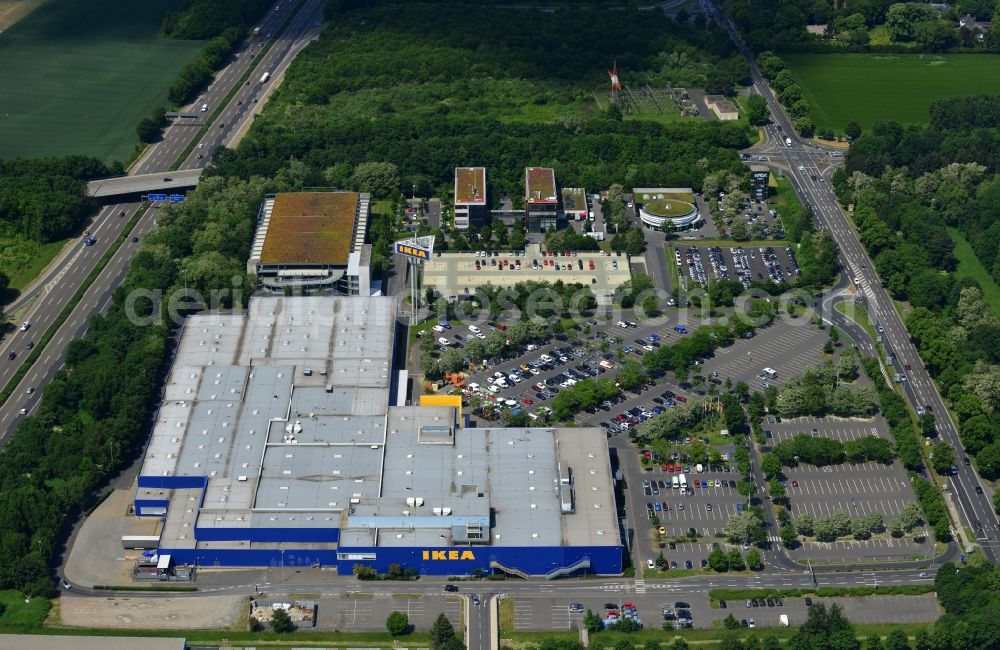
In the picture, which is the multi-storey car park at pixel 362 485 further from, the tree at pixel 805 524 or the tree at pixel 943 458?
the tree at pixel 943 458

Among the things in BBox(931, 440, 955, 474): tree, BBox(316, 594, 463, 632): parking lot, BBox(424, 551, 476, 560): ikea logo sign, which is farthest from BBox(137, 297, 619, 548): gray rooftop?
BBox(931, 440, 955, 474): tree

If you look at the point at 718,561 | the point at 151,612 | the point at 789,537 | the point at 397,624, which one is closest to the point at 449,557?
the point at 397,624

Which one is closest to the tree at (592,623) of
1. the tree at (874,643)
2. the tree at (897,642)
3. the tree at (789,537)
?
the tree at (789,537)

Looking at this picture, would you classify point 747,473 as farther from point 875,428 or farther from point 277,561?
point 277,561

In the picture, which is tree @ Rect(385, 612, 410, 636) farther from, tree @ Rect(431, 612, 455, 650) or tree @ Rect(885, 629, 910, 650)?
tree @ Rect(885, 629, 910, 650)

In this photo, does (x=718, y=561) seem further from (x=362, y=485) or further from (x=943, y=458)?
(x=362, y=485)

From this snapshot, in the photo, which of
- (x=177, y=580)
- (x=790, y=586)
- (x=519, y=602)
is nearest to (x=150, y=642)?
(x=177, y=580)
